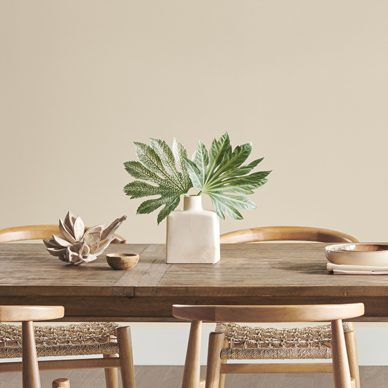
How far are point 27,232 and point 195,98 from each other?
1277mm

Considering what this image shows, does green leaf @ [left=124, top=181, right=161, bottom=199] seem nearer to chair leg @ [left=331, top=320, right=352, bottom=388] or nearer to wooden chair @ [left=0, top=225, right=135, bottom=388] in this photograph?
wooden chair @ [left=0, top=225, right=135, bottom=388]

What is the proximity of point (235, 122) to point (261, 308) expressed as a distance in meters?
2.54

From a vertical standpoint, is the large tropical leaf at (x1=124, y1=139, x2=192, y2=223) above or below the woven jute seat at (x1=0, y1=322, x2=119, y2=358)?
above

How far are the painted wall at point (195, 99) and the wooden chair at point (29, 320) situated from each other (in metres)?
2.31

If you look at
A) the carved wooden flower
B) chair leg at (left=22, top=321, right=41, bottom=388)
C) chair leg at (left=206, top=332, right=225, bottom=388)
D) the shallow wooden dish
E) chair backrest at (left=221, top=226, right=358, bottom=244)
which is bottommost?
chair leg at (left=206, top=332, right=225, bottom=388)

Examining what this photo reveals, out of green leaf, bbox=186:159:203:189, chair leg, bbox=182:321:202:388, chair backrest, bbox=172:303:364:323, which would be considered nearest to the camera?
chair backrest, bbox=172:303:364:323

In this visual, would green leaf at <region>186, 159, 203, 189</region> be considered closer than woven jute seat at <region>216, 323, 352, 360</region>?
Yes

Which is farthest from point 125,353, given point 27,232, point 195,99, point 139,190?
point 195,99

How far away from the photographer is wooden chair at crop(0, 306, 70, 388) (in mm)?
1923

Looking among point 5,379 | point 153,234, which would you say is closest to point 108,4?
point 153,234

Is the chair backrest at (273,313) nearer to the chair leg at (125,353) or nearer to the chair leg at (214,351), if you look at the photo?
the chair leg at (214,351)

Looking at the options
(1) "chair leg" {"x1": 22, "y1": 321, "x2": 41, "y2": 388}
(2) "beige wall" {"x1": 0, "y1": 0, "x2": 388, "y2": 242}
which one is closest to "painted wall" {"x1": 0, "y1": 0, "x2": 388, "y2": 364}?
(2) "beige wall" {"x1": 0, "y1": 0, "x2": 388, "y2": 242}

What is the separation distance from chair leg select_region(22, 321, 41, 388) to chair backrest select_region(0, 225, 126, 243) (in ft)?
4.09

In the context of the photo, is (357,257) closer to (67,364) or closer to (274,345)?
(274,345)
